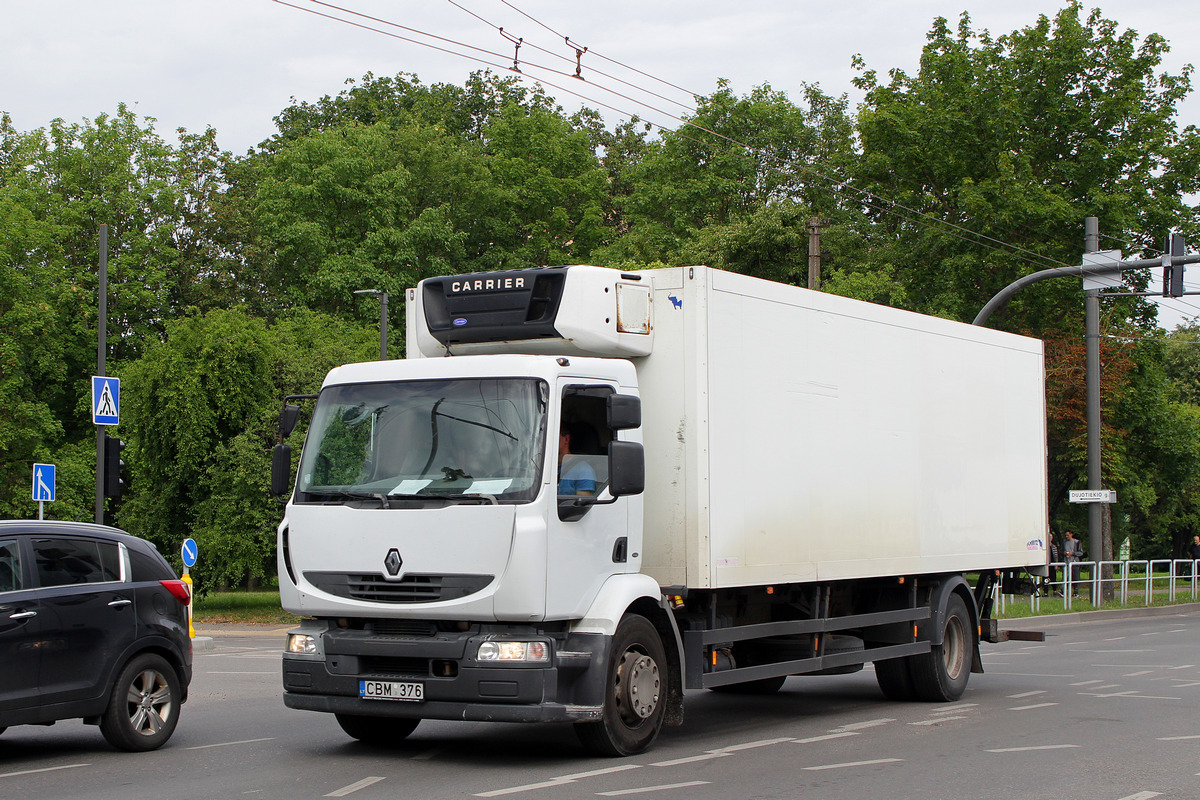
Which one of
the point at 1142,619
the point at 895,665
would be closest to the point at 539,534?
the point at 895,665

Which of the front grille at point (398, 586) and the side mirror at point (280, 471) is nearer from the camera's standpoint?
the front grille at point (398, 586)

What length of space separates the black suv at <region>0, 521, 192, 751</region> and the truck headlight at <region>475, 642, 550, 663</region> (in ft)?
9.50

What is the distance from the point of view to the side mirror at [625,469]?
8.81 m

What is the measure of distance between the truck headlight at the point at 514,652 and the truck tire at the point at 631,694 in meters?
0.48

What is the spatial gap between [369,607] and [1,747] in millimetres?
3573

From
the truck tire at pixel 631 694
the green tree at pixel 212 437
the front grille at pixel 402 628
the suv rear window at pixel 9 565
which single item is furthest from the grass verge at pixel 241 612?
the truck tire at pixel 631 694

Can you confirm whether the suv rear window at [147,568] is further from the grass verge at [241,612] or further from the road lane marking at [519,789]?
the grass verge at [241,612]

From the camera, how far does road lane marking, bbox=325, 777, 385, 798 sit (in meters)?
8.09

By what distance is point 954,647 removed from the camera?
44.5 ft

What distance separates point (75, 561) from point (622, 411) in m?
4.18

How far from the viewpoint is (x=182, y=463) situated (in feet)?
101

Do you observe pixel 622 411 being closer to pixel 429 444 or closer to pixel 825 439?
pixel 429 444

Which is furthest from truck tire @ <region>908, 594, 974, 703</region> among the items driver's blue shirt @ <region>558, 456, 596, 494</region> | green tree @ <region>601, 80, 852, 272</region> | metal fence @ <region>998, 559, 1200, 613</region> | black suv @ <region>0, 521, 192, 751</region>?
green tree @ <region>601, 80, 852, 272</region>

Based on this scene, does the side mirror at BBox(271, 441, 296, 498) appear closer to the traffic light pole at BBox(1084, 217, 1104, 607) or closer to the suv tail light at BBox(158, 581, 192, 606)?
the suv tail light at BBox(158, 581, 192, 606)
